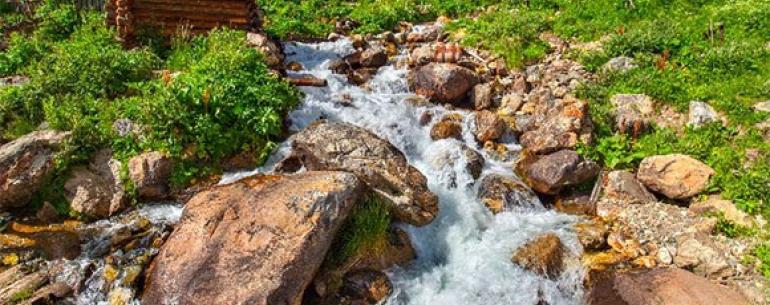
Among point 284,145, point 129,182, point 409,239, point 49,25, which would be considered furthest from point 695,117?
point 49,25

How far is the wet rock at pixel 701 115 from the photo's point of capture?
1083 cm

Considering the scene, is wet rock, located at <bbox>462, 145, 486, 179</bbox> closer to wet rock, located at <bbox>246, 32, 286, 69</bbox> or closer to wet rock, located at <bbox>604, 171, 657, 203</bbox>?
wet rock, located at <bbox>604, 171, 657, 203</bbox>

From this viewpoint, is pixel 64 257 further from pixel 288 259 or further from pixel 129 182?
pixel 288 259

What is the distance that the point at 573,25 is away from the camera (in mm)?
15898

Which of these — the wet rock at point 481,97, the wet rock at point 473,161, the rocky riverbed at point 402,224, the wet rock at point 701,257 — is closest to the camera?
the rocky riverbed at point 402,224

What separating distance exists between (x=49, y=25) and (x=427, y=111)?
10404 mm

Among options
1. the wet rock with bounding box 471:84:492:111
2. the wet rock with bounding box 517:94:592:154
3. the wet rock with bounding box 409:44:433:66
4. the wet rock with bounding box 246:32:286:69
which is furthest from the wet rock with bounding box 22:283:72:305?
the wet rock with bounding box 409:44:433:66

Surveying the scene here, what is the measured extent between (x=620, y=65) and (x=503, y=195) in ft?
18.2

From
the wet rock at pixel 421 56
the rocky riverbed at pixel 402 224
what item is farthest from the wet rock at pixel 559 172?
the wet rock at pixel 421 56

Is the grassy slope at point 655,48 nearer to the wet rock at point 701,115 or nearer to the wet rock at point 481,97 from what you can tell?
the wet rock at point 701,115

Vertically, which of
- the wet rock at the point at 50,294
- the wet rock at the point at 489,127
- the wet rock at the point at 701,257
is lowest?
the wet rock at the point at 50,294

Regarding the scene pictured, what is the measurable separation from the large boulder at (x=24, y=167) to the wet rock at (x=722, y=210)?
1135 cm

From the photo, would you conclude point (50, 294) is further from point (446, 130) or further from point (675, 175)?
point (675, 175)

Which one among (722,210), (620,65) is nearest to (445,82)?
(620,65)
